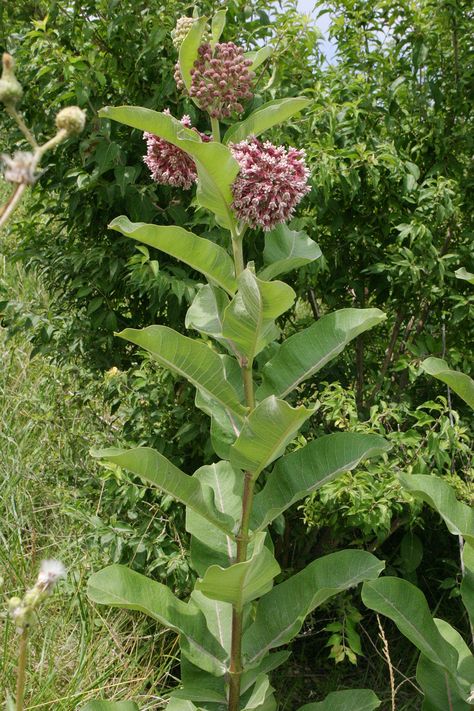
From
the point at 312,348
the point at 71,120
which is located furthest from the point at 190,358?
the point at 71,120

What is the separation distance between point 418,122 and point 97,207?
54.4 inches

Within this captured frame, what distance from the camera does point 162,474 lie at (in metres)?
2.12

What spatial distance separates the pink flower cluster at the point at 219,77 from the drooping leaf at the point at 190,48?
0.01 meters

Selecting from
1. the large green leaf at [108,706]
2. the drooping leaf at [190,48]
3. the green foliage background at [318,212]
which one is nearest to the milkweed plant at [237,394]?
the drooping leaf at [190,48]

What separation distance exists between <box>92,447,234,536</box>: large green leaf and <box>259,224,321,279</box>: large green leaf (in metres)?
0.53

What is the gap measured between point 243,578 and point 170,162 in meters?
1.02

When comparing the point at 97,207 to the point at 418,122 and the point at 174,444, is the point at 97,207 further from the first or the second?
the point at 418,122

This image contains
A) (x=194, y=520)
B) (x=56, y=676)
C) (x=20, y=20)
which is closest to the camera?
(x=194, y=520)

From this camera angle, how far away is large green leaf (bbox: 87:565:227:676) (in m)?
2.29

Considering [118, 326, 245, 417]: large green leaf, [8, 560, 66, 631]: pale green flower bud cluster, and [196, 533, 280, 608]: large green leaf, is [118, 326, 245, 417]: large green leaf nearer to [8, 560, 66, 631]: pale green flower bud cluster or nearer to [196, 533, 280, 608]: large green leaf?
[196, 533, 280, 608]: large green leaf

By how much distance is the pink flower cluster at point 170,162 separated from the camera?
216 cm

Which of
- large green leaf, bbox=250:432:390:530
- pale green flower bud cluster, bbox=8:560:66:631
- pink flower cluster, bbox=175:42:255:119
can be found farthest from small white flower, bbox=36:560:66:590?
pink flower cluster, bbox=175:42:255:119

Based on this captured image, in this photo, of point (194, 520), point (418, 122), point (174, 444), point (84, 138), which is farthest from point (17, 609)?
point (418, 122)

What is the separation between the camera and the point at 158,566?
128 inches
